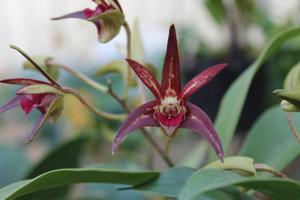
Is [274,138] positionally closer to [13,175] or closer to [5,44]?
[13,175]

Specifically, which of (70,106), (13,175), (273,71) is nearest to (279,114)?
(13,175)

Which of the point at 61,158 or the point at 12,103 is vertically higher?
the point at 12,103

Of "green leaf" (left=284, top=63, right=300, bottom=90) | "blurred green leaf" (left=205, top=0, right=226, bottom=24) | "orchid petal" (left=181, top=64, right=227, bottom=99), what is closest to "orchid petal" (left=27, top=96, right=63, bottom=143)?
"orchid petal" (left=181, top=64, right=227, bottom=99)

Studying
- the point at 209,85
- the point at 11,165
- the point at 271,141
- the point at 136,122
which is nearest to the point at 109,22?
the point at 136,122

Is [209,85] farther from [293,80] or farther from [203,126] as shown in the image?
[203,126]

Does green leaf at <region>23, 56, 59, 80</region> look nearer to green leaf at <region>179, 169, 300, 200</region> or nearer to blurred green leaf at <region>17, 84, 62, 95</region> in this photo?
blurred green leaf at <region>17, 84, 62, 95</region>

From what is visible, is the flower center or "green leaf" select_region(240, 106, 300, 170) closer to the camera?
the flower center
